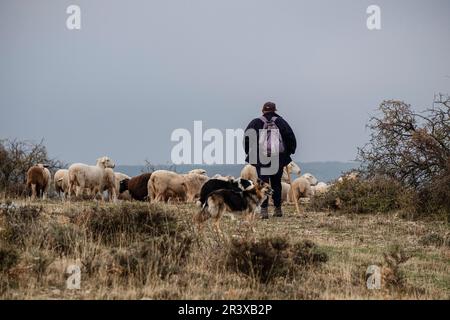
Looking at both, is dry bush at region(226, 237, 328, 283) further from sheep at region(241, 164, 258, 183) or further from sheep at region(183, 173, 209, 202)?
sheep at region(241, 164, 258, 183)

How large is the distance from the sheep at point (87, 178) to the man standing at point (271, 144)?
23.0 feet

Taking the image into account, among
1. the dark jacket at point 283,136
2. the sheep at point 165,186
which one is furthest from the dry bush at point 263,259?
the sheep at point 165,186

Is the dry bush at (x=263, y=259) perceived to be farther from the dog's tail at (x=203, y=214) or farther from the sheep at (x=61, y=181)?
the sheep at (x=61, y=181)

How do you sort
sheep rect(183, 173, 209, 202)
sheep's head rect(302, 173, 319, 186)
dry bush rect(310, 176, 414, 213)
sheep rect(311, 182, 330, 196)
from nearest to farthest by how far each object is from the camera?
dry bush rect(310, 176, 414, 213) → sheep rect(311, 182, 330, 196) → sheep rect(183, 173, 209, 202) → sheep's head rect(302, 173, 319, 186)

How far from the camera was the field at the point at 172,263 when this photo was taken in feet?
28.8

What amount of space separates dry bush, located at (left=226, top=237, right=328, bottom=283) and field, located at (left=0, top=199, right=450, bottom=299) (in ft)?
0.05

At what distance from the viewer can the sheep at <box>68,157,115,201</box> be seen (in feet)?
76.5

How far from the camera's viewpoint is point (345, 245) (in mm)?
13492

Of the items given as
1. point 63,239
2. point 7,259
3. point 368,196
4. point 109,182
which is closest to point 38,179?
point 109,182

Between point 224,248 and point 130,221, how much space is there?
212 centimetres

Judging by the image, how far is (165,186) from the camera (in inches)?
928

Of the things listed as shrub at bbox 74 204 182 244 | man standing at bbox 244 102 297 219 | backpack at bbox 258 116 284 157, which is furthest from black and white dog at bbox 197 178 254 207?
shrub at bbox 74 204 182 244
